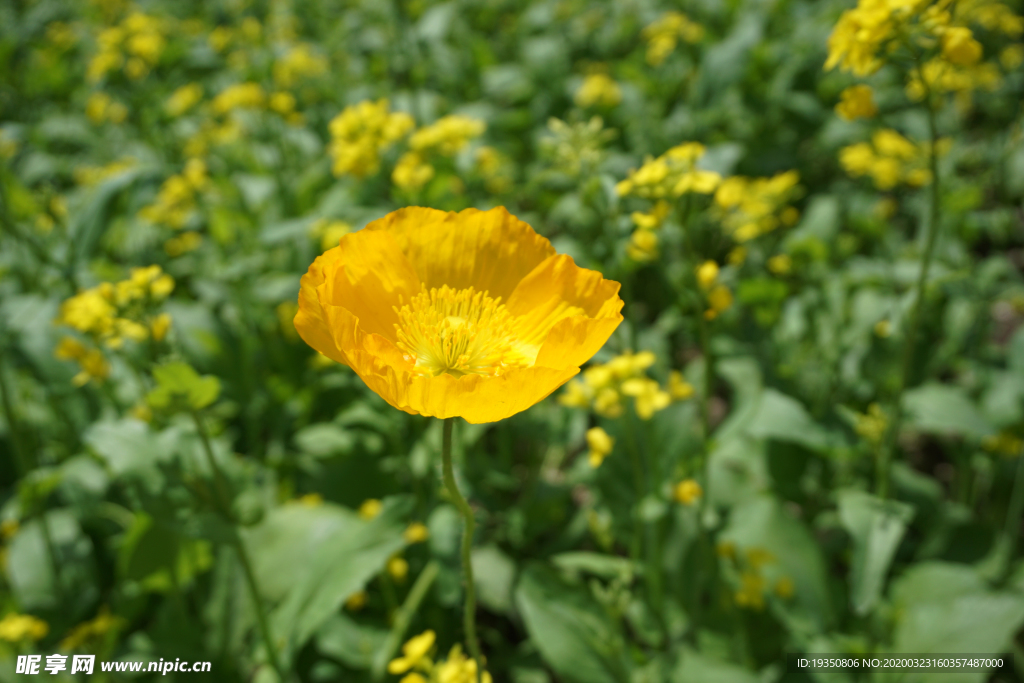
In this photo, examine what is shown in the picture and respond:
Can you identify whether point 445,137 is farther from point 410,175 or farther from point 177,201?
point 177,201

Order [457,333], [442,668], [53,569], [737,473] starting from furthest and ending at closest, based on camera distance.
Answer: [737,473] < [53,569] < [442,668] < [457,333]

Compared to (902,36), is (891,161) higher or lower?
lower

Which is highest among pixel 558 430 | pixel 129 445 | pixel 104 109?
pixel 104 109

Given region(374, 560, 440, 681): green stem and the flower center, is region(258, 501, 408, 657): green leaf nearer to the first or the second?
region(374, 560, 440, 681): green stem

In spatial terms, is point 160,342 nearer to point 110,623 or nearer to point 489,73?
point 110,623

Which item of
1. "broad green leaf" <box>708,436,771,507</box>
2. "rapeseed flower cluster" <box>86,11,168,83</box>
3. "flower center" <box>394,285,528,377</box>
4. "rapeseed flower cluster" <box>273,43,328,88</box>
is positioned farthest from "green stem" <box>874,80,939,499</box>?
"rapeseed flower cluster" <box>86,11,168,83</box>

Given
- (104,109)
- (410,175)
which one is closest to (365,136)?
(410,175)

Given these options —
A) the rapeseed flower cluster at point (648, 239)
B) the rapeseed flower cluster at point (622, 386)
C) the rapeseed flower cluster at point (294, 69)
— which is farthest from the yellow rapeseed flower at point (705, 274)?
the rapeseed flower cluster at point (294, 69)

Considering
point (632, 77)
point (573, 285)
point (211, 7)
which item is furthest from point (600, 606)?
point (211, 7)
